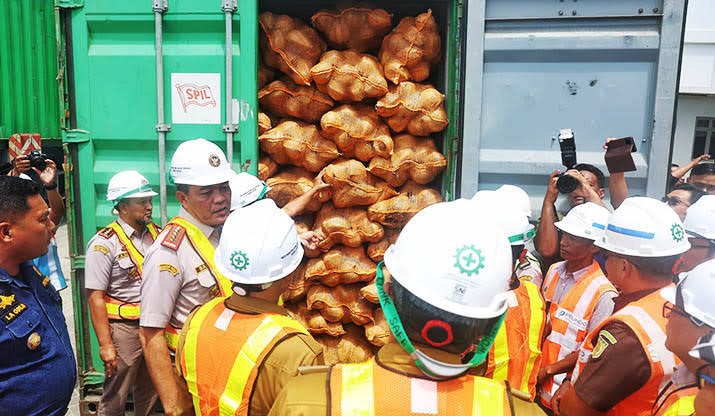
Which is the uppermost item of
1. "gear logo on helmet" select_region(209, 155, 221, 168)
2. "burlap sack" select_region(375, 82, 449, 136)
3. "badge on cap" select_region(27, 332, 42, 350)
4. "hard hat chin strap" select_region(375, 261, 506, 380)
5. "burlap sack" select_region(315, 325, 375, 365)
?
"burlap sack" select_region(375, 82, 449, 136)

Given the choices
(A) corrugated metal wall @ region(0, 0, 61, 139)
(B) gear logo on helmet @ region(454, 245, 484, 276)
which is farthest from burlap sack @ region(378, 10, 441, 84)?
(A) corrugated metal wall @ region(0, 0, 61, 139)

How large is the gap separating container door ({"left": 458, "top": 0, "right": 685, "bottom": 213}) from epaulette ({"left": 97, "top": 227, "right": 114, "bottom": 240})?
215 cm

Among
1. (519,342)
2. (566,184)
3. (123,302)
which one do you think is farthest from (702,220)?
(123,302)

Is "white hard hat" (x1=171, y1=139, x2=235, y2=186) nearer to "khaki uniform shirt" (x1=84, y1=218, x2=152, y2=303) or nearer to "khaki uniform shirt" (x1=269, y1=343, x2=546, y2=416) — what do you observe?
"khaki uniform shirt" (x1=84, y1=218, x2=152, y2=303)

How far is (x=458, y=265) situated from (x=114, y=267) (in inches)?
99.4

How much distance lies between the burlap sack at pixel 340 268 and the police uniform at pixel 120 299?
106cm

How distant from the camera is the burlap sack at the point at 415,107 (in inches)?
117

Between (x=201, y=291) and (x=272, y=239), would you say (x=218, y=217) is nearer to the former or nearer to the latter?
(x=201, y=291)

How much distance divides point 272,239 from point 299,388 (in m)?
0.62

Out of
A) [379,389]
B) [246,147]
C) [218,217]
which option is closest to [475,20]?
[246,147]

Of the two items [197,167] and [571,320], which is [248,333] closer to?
[197,167]

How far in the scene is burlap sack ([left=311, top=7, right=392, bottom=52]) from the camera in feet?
9.98

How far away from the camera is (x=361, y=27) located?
122 inches

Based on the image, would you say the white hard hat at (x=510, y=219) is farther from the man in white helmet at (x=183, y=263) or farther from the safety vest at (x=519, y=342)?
the man in white helmet at (x=183, y=263)
